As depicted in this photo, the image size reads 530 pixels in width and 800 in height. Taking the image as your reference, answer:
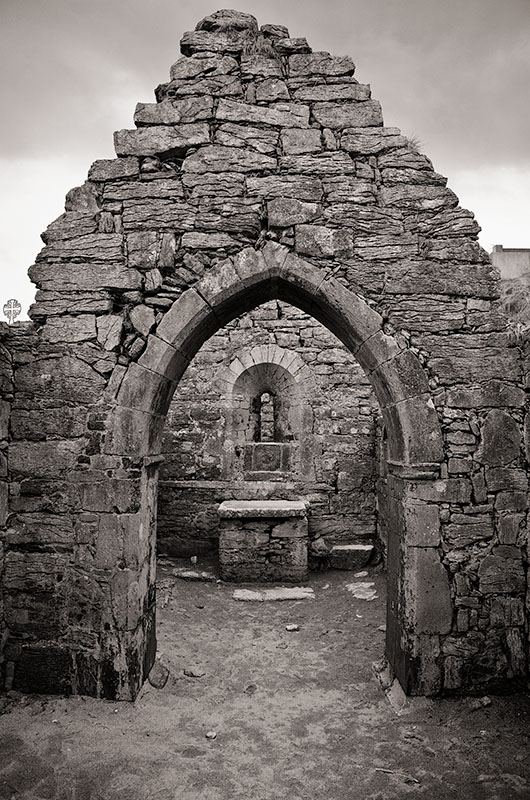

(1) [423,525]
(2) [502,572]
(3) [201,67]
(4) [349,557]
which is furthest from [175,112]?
(4) [349,557]

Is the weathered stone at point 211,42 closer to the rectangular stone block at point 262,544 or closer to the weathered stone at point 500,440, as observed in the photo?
the weathered stone at point 500,440

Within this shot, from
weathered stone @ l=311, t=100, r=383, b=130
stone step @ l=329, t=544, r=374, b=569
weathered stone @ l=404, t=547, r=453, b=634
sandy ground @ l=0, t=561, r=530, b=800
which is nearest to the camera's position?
sandy ground @ l=0, t=561, r=530, b=800

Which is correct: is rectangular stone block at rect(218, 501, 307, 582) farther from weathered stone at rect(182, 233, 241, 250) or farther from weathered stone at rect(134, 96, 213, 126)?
weathered stone at rect(134, 96, 213, 126)

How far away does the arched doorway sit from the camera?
11.6 feet

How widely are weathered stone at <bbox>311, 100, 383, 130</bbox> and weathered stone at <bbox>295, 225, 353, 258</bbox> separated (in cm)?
84

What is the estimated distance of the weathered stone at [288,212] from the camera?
3766 mm

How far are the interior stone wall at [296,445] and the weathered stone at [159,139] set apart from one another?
164 inches

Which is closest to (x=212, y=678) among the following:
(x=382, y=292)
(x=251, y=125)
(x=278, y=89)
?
(x=382, y=292)

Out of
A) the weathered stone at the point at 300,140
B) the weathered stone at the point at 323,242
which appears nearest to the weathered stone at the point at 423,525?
the weathered stone at the point at 323,242

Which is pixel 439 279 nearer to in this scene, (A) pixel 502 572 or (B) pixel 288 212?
(B) pixel 288 212

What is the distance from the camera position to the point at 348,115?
3.86 m

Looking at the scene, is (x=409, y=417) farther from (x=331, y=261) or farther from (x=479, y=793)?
(x=479, y=793)

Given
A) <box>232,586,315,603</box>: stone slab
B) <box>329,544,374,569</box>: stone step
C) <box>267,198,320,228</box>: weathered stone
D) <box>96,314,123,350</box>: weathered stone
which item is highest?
<box>267,198,320,228</box>: weathered stone

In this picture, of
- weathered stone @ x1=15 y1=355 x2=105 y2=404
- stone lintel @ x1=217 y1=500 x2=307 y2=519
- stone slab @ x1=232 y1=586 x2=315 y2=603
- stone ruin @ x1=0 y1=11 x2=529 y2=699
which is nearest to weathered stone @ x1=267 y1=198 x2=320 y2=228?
stone ruin @ x1=0 y1=11 x2=529 y2=699
